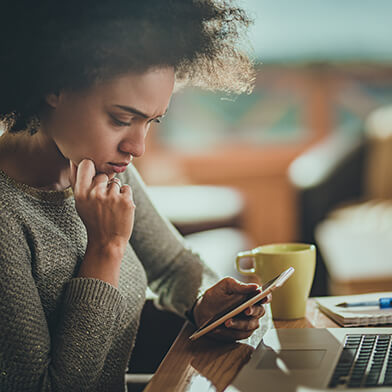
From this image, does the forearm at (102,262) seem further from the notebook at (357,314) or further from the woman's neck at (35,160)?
the notebook at (357,314)

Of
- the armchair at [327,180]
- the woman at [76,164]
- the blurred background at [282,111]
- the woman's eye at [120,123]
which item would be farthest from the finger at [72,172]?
the blurred background at [282,111]

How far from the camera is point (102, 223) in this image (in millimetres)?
838

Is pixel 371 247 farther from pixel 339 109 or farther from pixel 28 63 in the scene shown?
pixel 339 109

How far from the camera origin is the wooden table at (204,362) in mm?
688

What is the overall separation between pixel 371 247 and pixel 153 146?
2.53m

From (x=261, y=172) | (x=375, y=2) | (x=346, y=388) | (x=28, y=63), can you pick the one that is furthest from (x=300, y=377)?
(x=375, y=2)

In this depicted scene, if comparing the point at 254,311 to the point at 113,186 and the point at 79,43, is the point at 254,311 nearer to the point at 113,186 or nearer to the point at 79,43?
the point at 113,186

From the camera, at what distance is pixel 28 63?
2.76ft

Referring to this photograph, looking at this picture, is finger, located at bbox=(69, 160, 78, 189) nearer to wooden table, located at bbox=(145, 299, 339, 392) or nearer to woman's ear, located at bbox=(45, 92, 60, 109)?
woman's ear, located at bbox=(45, 92, 60, 109)

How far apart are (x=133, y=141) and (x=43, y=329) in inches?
12.1

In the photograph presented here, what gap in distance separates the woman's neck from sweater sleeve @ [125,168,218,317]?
0.83ft

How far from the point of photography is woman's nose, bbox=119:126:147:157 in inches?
34.2

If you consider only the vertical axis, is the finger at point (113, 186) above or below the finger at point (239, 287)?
above

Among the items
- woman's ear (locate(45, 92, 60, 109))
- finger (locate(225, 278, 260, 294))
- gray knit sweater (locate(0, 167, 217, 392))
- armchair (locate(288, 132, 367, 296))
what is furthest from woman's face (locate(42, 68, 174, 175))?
armchair (locate(288, 132, 367, 296))
